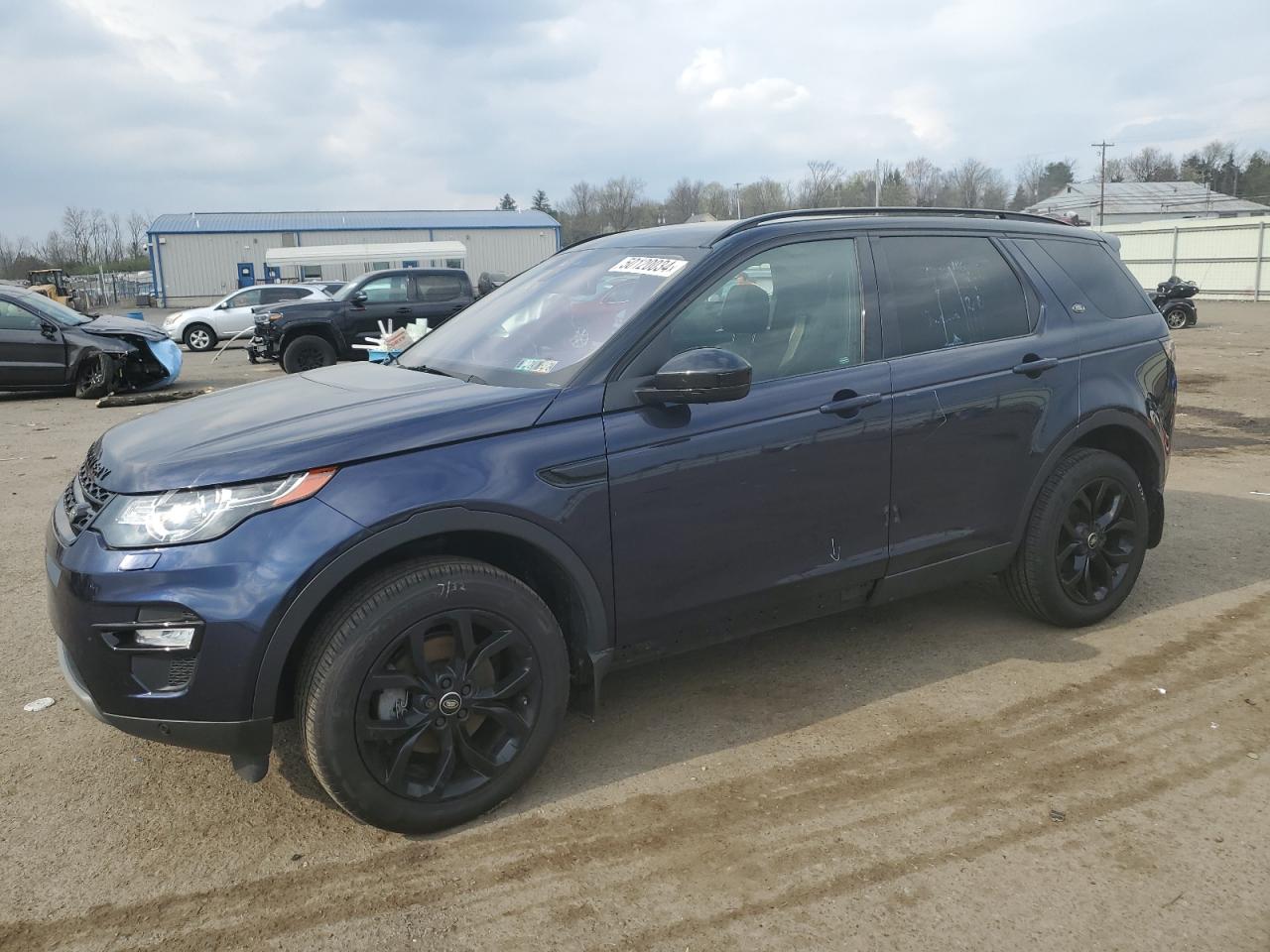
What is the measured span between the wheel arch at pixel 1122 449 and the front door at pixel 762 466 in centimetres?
95

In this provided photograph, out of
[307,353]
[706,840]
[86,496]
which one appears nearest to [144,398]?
[307,353]

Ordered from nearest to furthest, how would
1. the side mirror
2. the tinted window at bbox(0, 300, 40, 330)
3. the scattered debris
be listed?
1. the side mirror
2. the scattered debris
3. the tinted window at bbox(0, 300, 40, 330)

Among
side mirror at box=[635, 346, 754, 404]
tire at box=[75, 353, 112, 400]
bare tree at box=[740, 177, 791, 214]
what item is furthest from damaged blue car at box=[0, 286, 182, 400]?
bare tree at box=[740, 177, 791, 214]

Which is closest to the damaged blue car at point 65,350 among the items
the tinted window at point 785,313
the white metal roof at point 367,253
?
the tinted window at point 785,313

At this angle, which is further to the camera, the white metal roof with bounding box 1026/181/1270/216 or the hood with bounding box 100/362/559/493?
the white metal roof with bounding box 1026/181/1270/216

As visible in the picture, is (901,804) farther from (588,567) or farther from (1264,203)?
(1264,203)

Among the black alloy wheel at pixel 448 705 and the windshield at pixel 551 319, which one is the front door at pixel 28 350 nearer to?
the windshield at pixel 551 319

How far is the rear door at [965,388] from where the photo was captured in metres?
3.88

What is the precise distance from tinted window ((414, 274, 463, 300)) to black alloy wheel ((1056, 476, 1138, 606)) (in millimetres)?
13839

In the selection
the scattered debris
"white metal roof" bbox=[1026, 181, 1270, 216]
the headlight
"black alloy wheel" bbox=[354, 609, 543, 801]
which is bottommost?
"black alloy wheel" bbox=[354, 609, 543, 801]

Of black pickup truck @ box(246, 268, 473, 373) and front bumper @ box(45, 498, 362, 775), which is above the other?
black pickup truck @ box(246, 268, 473, 373)

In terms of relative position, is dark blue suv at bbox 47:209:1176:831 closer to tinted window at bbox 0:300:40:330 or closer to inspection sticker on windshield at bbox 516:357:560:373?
inspection sticker on windshield at bbox 516:357:560:373

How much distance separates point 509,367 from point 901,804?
198 centimetres

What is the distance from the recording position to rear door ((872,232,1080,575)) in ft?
12.7
